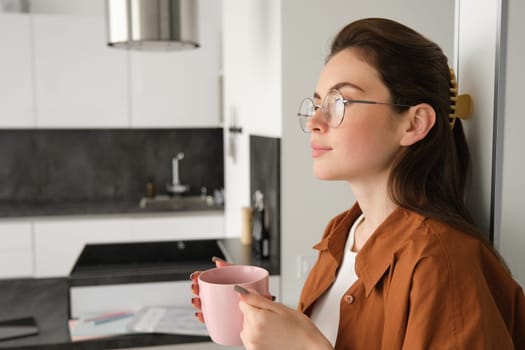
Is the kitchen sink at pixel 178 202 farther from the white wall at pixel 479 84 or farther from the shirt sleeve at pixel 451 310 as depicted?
the shirt sleeve at pixel 451 310

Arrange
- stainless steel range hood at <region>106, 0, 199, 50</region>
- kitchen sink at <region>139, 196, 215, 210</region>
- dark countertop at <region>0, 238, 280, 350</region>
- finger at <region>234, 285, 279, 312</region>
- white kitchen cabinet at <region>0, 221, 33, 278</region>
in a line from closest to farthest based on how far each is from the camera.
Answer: finger at <region>234, 285, 279, 312</region> < dark countertop at <region>0, 238, 280, 350</region> < stainless steel range hood at <region>106, 0, 199, 50</region> < white kitchen cabinet at <region>0, 221, 33, 278</region> < kitchen sink at <region>139, 196, 215, 210</region>

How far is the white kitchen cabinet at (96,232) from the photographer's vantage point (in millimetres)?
3889

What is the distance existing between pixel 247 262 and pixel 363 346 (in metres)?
1.54

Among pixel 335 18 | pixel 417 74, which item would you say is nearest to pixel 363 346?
pixel 417 74

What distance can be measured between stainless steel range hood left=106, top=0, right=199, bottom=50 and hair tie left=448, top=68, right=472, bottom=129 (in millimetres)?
1596

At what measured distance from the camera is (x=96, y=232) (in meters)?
3.92

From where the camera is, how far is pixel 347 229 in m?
1.08

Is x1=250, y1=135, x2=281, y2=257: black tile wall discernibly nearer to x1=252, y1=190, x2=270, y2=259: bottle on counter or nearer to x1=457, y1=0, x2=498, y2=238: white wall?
x1=252, y1=190, x2=270, y2=259: bottle on counter

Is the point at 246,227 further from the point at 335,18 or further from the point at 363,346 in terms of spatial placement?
the point at 363,346

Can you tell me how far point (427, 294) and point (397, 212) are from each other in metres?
0.17

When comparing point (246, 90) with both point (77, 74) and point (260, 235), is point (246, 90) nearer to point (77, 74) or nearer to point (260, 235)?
point (260, 235)

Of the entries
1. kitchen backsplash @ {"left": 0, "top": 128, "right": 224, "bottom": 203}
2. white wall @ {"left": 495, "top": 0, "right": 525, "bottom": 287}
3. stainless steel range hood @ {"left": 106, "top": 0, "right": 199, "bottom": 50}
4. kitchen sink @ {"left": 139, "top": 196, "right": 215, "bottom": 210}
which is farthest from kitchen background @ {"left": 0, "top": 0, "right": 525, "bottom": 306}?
stainless steel range hood @ {"left": 106, "top": 0, "right": 199, "bottom": 50}

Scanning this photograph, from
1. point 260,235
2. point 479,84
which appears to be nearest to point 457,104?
point 479,84

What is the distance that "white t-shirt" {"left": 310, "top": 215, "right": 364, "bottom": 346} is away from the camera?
0.95 metres
